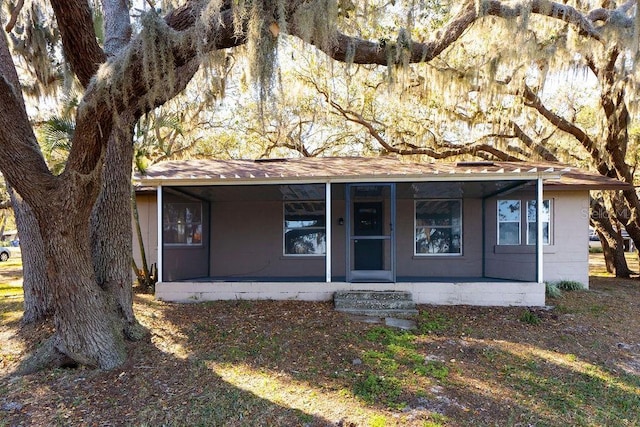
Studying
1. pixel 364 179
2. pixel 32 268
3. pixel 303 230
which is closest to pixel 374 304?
pixel 364 179

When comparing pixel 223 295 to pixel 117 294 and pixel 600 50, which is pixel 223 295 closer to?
pixel 117 294

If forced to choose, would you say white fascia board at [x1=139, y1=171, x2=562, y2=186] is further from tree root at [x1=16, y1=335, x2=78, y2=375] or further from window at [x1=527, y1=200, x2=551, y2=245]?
tree root at [x1=16, y1=335, x2=78, y2=375]

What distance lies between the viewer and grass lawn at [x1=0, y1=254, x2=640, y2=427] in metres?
3.76

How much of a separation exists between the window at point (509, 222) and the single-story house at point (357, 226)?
0.08 ft

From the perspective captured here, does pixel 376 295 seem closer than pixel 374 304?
No

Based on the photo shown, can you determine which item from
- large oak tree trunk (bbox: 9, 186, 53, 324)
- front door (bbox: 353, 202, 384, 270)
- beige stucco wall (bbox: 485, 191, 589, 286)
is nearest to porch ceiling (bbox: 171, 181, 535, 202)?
front door (bbox: 353, 202, 384, 270)

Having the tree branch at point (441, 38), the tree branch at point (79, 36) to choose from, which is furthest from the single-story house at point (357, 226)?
the tree branch at point (79, 36)

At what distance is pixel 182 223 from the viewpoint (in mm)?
9352

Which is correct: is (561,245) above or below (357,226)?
below

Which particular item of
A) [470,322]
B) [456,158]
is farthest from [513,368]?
[456,158]

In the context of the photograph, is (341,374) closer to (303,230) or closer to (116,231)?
(116,231)

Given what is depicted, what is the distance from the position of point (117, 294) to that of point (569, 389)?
561 centimetres

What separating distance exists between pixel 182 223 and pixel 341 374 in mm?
6137

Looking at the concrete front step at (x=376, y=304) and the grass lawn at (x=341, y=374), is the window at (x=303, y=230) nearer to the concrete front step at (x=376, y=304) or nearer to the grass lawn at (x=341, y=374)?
the concrete front step at (x=376, y=304)
